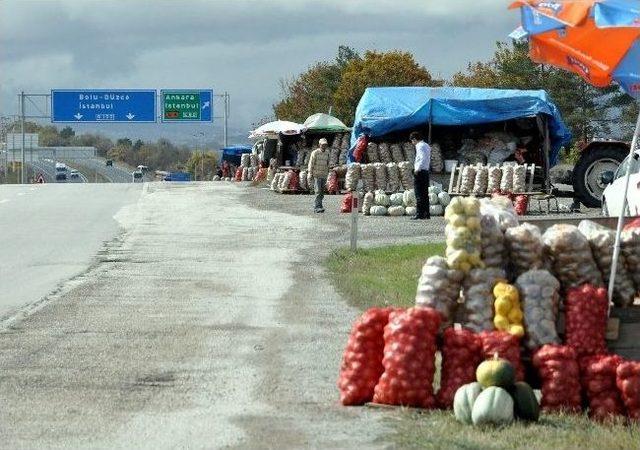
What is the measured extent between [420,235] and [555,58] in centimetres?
1725

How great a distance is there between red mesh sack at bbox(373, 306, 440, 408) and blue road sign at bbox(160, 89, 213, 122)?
3087 inches

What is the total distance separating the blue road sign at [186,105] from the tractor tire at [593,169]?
58.1 m

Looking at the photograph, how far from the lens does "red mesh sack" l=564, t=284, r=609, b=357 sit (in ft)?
32.8

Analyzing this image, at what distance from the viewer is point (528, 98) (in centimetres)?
3578

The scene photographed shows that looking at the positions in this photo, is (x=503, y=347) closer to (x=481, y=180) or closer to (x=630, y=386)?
(x=630, y=386)

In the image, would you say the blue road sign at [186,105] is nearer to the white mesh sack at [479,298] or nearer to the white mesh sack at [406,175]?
the white mesh sack at [406,175]

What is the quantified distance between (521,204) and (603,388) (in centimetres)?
2177

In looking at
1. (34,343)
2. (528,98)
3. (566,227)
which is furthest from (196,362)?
(528,98)

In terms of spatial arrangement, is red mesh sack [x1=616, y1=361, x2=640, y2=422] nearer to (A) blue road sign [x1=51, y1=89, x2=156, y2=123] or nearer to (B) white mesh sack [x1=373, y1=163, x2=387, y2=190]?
(B) white mesh sack [x1=373, y1=163, x2=387, y2=190]

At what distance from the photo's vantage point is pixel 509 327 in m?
10.2

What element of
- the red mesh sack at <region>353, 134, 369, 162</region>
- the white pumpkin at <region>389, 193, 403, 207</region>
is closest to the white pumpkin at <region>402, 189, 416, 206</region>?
the white pumpkin at <region>389, 193, 403, 207</region>

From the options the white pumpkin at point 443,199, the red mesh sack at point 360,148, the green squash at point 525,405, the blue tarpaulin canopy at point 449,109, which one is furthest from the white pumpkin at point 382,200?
the green squash at point 525,405

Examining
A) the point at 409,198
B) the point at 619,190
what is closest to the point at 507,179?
the point at 409,198

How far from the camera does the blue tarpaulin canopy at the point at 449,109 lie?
117 ft
